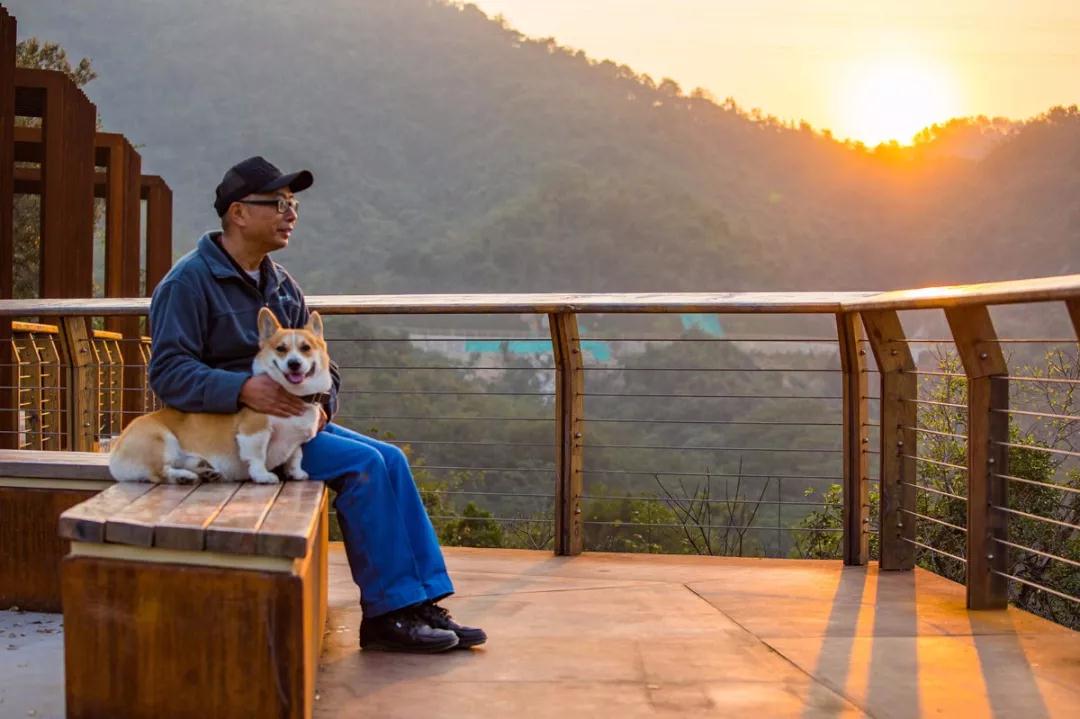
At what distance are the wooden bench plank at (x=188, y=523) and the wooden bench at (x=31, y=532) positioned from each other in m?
1.15

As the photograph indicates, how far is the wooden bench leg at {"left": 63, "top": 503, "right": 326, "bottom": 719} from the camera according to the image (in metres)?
2.40

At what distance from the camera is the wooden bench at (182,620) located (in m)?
2.40

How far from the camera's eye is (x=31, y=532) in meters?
3.86

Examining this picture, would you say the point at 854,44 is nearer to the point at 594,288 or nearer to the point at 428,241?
the point at 594,288

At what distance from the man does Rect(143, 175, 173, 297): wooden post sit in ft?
48.3

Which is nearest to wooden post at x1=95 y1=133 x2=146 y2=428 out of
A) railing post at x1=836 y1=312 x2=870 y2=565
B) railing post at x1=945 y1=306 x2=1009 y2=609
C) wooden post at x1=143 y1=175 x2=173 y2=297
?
wooden post at x1=143 y1=175 x2=173 y2=297

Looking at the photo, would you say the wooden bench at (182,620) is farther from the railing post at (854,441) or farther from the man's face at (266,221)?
the railing post at (854,441)

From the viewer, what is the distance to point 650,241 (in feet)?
152

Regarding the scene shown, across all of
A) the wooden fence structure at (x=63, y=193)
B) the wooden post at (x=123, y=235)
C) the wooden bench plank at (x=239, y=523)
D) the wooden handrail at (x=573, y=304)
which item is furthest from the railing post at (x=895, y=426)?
the wooden post at (x=123, y=235)

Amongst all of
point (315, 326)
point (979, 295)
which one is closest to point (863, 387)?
point (979, 295)

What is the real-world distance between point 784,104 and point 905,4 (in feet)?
25.4

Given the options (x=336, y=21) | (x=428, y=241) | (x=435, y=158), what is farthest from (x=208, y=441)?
(x=336, y=21)

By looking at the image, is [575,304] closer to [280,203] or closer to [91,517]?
[280,203]

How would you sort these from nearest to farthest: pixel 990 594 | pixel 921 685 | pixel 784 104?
pixel 921 685, pixel 990 594, pixel 784 104
